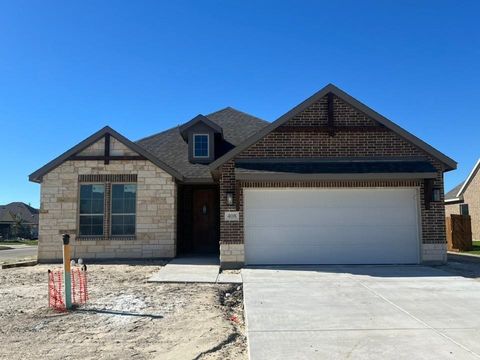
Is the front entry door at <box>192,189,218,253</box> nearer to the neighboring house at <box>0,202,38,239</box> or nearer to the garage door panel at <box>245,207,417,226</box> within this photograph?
the garage door panel at <box>245,207,417,226</box>

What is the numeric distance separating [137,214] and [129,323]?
858 centimetres

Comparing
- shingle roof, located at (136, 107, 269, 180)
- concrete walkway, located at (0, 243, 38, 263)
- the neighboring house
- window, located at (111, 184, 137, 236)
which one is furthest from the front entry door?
the neighboring house

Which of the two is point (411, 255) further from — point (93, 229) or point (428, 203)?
point (93, 229)

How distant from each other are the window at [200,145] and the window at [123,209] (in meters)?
3.16

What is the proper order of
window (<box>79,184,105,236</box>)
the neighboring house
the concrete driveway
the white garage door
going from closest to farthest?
the concrete driveway
the white garage door
window (<box>79,184,105,236</box>)
the neighboring house

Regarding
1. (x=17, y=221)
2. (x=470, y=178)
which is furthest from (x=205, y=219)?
(x=17, y=221)

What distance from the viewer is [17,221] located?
59.1 m

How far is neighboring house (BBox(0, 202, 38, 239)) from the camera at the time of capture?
5956 centimetres

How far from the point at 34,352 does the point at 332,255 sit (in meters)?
9.17

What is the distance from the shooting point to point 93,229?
607 inches

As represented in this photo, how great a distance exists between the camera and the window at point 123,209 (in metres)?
15.4

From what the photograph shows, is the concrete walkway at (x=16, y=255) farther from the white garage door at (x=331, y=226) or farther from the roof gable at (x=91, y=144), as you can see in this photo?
the white garage door at (x=331, y=226)

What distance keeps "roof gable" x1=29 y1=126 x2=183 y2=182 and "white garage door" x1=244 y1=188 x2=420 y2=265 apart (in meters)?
3.86

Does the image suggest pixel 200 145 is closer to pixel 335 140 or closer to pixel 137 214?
pixel 137 214
